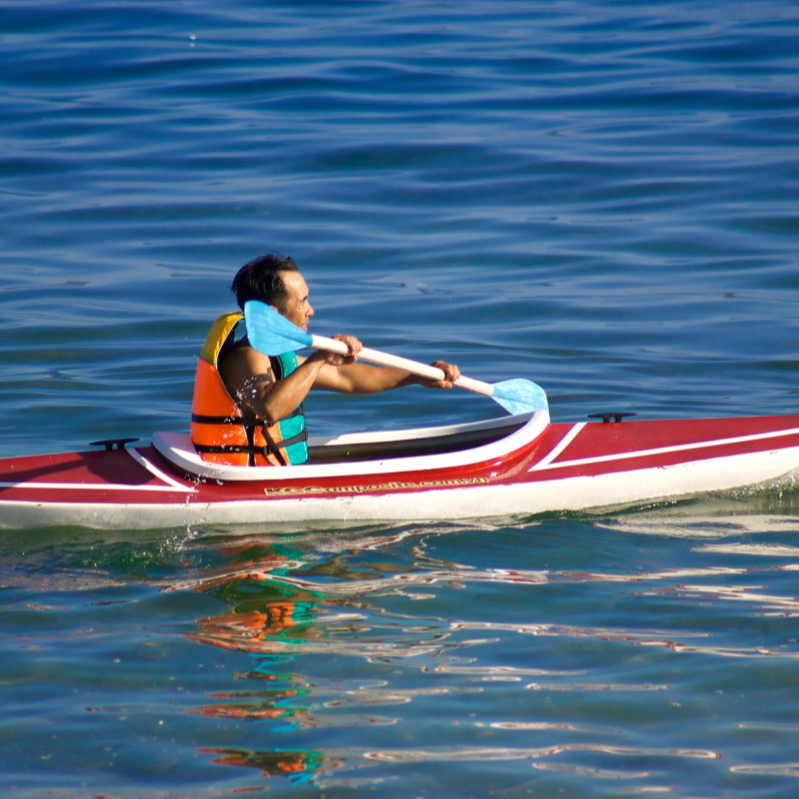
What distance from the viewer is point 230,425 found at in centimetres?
549

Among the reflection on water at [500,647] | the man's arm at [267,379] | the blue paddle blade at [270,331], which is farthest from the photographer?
the man's arm at [267,379]

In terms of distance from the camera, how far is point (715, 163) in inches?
539

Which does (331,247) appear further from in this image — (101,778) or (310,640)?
(101,778)

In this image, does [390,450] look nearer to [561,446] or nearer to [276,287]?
[561,446]

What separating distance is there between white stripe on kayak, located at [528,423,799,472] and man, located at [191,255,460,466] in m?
1.06

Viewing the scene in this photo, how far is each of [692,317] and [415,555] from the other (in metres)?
4.97

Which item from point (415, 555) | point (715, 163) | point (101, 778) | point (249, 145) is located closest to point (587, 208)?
point (715, 163)

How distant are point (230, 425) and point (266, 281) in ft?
2.05

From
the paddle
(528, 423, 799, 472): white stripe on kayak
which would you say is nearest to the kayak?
(528, 423, 799, 472): white stripe on kayak

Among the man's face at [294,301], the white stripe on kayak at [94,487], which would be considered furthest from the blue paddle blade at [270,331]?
the white stripe on kayak at [94,487]

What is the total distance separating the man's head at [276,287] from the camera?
17.6ft

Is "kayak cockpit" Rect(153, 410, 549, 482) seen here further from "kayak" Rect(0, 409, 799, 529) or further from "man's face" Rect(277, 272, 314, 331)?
"man's face" Rect(277, 272, 314, 331)

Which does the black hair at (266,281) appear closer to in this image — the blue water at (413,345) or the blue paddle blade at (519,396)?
the blue water at (413,345)

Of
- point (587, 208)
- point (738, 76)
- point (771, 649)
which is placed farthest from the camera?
point (738, 76)
